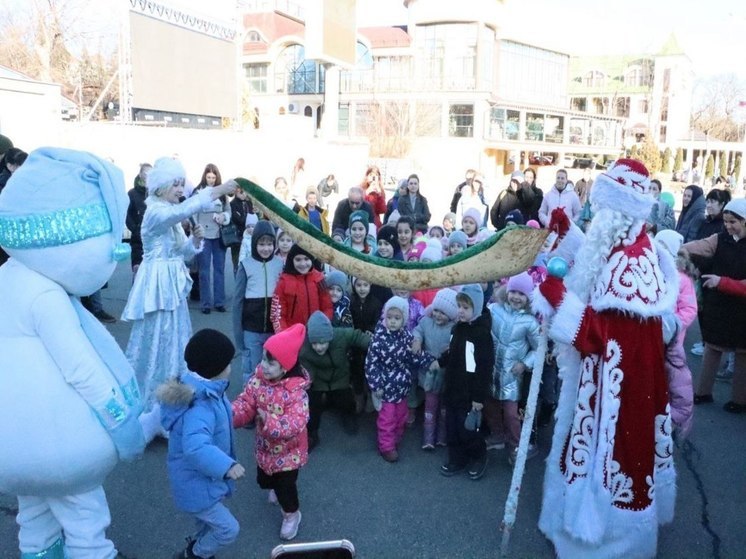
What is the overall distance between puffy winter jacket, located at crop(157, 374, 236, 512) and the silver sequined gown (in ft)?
5.01

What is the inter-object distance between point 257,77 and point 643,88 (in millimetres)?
47649

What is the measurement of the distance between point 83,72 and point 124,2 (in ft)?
60.9

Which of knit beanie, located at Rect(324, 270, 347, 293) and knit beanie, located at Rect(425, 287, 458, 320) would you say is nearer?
knit beanie, located at Rect(425, 287, 458, 320)

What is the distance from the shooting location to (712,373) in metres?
5.52

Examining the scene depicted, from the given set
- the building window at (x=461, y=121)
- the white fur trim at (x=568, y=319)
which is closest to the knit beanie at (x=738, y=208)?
the white fur trim at (x=568, y=319)

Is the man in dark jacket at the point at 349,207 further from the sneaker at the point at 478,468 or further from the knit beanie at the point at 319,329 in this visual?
the sneaker at the point at 478,468

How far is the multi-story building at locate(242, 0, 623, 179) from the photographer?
130ft

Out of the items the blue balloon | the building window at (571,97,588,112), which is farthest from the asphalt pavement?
the building window at (571,97,588,112)

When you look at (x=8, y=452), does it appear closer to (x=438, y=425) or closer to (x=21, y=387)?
(x=21, y=387)

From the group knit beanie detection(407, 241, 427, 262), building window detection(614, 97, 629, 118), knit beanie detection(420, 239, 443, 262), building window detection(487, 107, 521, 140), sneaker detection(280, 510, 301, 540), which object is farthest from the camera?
building window detection(614, 97, 629, 118)

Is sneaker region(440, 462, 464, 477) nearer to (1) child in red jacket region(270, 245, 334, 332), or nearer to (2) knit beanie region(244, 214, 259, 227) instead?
(1) child in red jacket region(270, 245, 334, 332)

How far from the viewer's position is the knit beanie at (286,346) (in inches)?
132

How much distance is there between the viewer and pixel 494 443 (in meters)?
4.66

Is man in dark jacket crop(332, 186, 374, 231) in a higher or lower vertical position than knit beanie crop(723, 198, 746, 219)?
lower
